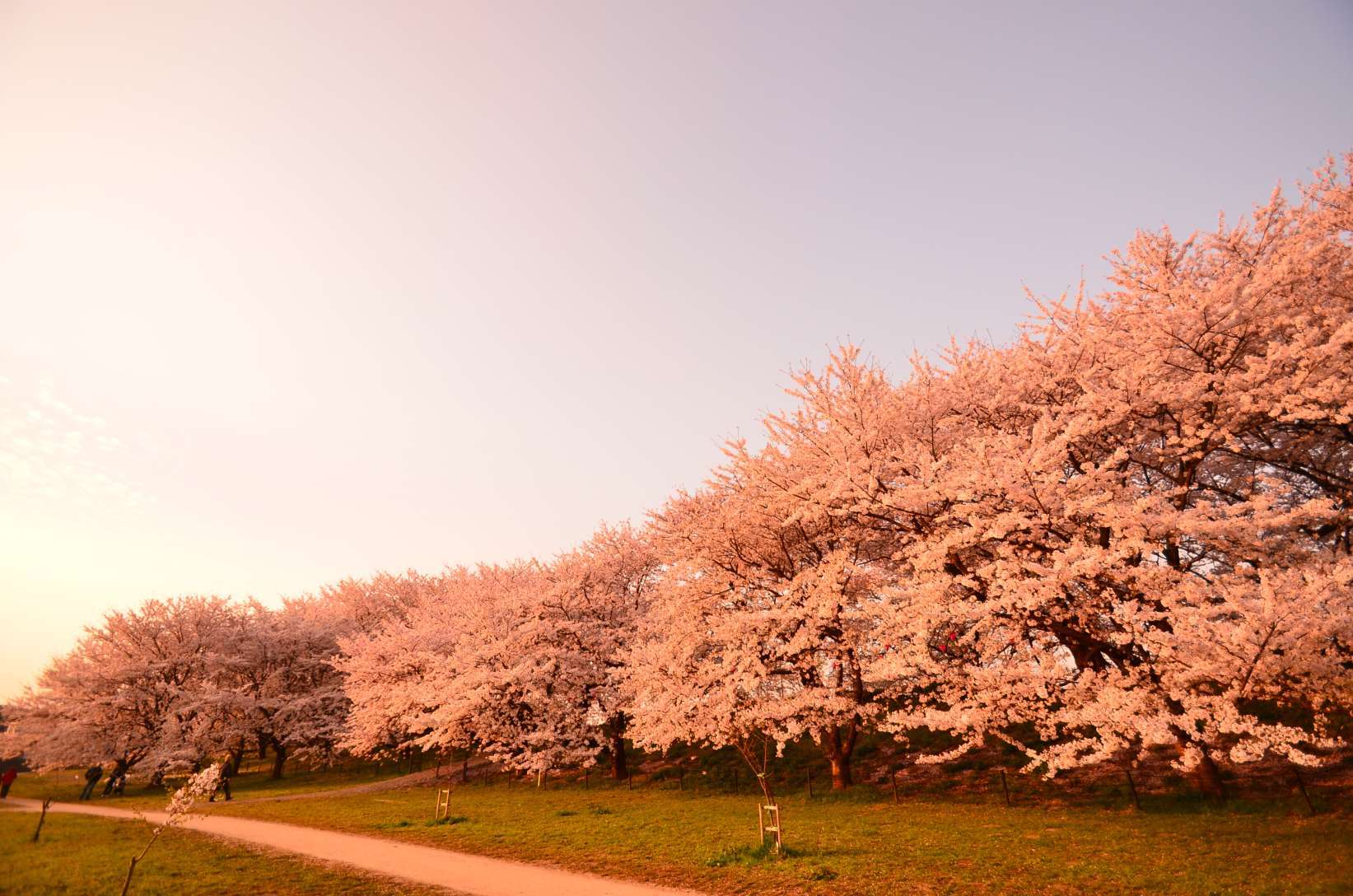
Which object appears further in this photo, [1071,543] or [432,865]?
[432,865]

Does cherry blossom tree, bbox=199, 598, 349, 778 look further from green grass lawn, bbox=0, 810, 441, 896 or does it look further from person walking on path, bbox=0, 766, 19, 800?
person walking on path, bbox=0, 766, 19, 800

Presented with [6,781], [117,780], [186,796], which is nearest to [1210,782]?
[186,796]

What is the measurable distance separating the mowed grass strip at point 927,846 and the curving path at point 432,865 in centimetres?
69

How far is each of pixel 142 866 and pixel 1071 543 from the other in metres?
22.3

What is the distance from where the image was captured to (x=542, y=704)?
3266 centimetres

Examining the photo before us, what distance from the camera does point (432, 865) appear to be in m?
14.9

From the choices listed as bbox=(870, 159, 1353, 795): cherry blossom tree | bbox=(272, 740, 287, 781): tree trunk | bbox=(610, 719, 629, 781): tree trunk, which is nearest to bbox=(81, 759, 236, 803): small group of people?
bbox=(272, 740, 287, 781): tree trunk

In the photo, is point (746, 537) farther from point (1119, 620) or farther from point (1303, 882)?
point (1303, 882)

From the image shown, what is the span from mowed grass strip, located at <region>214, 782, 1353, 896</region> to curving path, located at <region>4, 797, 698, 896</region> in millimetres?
689

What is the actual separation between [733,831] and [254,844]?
14.1m

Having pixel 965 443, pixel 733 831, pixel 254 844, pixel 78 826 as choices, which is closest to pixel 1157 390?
pixel 965 443

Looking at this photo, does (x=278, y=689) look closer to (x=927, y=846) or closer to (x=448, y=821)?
(x=448, y=821)

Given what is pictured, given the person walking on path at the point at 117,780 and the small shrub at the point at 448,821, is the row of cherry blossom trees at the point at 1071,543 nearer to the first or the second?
the small shrub at the point at 448,821

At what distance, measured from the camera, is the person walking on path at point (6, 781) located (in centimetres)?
954
